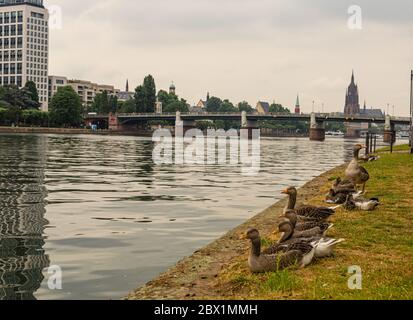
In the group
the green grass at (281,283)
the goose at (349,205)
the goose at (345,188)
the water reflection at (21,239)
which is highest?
the goose at (345,188)

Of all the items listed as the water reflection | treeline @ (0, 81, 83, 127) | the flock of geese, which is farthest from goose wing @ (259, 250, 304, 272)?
treeline @ (0, 81, 83, 127)

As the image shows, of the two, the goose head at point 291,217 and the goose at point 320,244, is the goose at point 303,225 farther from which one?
the goose at point 320,244

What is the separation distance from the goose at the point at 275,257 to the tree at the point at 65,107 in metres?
182

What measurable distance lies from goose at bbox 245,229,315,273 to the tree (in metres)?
182

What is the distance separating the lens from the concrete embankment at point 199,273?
10086mm

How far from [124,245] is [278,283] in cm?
628

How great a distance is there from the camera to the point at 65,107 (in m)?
186

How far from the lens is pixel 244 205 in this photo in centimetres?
2331

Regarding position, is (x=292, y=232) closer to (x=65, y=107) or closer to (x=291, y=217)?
(x=291, y=217)

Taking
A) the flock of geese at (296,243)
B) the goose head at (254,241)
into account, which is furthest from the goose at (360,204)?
the goose head at (254,241)

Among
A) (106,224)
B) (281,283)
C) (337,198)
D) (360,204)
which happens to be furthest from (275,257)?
(337,198)

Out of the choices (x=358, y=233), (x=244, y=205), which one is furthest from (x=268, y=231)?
(x=244, y=205)

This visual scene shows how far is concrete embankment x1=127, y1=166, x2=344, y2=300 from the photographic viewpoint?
1009 cm

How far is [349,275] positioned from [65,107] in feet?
604
